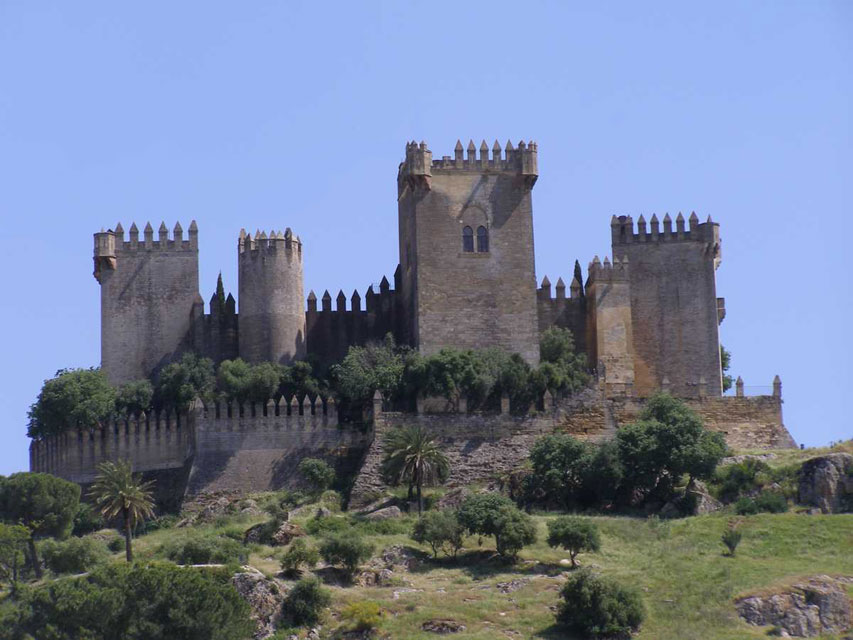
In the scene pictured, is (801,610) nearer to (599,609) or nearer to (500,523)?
(599,609)

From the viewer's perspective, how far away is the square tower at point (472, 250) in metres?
91.3

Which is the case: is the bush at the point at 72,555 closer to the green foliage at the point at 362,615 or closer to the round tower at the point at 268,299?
the green foliage at the point at 362,615

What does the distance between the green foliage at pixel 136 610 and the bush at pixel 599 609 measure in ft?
32.9

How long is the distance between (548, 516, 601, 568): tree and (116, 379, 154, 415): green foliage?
68.0ft

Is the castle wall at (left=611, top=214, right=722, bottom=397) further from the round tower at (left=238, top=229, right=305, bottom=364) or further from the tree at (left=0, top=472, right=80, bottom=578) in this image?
the tree at (left=0, top=472, right=80, bottom=578)

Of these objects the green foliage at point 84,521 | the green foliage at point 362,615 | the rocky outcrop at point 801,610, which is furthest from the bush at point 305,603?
the green foliage at point 84,521

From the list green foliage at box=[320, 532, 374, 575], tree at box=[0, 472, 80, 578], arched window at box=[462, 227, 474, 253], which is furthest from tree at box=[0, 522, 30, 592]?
arched window at box=[462, 227, 474, 253]

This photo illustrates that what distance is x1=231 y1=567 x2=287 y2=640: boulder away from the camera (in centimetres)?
7194

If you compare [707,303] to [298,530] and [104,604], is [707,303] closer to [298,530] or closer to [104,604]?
[298,530]

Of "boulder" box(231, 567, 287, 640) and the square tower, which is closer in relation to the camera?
"boulder" box(231, 567, 287, 640)

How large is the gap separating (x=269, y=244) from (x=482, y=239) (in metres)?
8.53

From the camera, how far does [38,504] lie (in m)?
83.0

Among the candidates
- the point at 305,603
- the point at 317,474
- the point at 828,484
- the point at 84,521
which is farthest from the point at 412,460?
the point at 828,484

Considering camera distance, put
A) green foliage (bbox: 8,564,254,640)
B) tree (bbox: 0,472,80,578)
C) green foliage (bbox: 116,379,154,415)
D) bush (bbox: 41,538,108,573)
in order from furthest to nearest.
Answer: green foliage (bbox: 116,379,154,415) < tree (bbox: 0,472,80,578) < bush (bbox: 41,538,108,573) < green foliage (bbox: 8,564,254,640)
